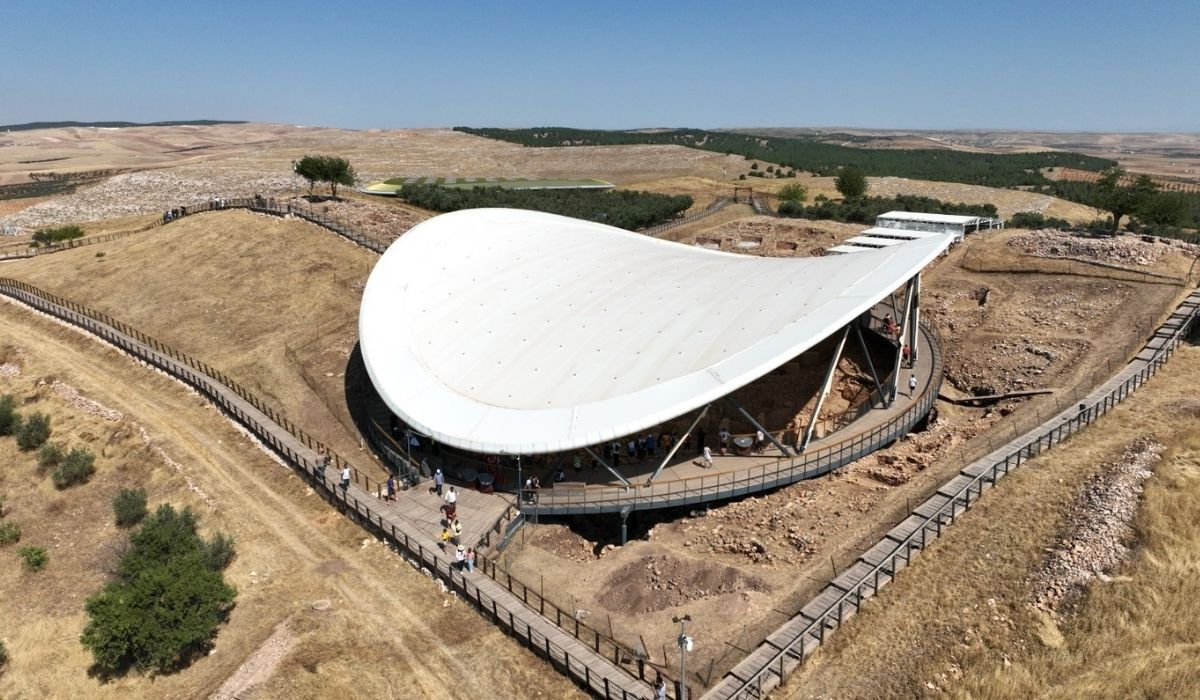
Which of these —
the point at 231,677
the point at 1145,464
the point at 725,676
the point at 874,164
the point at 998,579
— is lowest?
the point at 231,677

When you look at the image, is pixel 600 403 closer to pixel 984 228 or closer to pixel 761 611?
pixel 761 611

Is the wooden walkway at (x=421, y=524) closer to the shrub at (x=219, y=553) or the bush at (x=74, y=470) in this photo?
the shrub at (x=219, y=553)

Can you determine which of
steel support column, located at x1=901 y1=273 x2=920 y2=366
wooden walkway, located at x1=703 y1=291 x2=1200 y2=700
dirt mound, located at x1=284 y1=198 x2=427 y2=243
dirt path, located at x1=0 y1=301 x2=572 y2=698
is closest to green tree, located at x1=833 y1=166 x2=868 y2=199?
dirt mound, located at x1=284 y1=198 x2=427 y2=243

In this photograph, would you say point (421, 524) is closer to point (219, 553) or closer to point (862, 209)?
point (219, 553)

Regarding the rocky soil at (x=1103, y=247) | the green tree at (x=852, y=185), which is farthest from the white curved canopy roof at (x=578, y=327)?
the green tree at (x=852, y=185)

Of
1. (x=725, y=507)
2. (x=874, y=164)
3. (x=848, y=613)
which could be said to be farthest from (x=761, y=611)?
(x=874, y=164)

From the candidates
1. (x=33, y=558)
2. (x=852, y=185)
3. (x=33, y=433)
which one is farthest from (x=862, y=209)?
(x=33, y=558)

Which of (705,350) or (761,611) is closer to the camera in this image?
(761,611)
